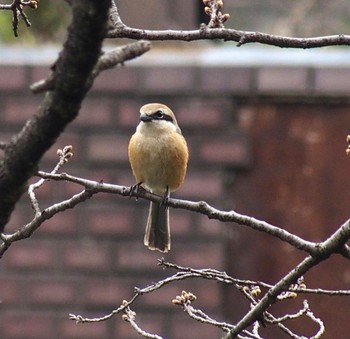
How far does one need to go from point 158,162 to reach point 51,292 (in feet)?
6.10

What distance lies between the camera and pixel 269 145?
219 inches

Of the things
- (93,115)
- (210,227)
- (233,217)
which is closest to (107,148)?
(93,115)

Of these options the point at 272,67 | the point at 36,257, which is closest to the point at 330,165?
the point at 272,67

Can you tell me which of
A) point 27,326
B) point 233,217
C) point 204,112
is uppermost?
point 204,112

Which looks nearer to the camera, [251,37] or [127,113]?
[251,37]

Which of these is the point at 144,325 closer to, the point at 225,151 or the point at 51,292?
the point at 51,292

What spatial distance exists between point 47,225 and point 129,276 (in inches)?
20.8

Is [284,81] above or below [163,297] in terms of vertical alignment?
above

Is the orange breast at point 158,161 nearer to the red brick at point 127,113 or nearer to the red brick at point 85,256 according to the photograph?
the red brick at point 127,113

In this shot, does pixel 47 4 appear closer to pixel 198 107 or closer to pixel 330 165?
pixel 198 107

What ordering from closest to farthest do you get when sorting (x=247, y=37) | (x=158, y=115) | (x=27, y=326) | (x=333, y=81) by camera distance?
(x=247, y=37) < (x=158, y=115) < (x=333, y=81) < (x=27, y=326)

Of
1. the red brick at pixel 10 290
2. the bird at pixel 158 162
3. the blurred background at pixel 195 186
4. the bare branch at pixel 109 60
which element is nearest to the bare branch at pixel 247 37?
the bare branch at pixel 109 60

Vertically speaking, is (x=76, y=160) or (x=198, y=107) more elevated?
(x=198, y=107)

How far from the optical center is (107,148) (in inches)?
218
